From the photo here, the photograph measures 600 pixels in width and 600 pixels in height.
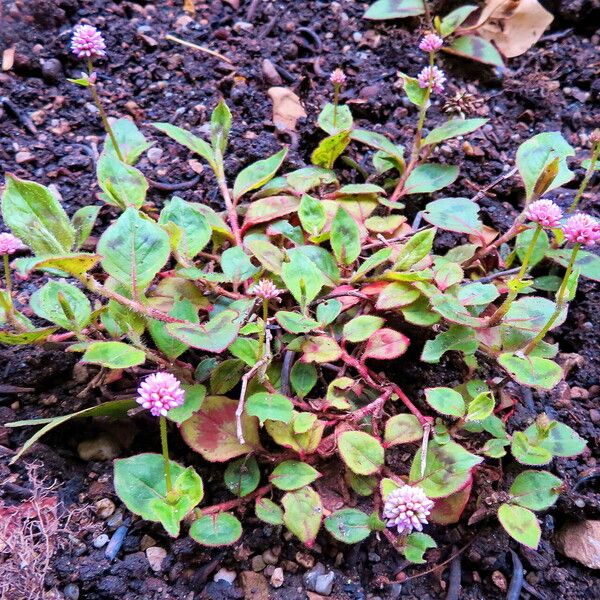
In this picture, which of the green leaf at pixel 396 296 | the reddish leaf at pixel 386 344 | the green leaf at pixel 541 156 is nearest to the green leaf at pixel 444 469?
the reddish leaf at pixel 386 344

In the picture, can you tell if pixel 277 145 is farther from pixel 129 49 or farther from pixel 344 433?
pixel 344 433

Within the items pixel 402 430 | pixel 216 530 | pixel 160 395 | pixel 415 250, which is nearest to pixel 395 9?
pixel 415 250

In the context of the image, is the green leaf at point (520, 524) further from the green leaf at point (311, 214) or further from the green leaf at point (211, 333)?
the green leaf at point (311, 214)

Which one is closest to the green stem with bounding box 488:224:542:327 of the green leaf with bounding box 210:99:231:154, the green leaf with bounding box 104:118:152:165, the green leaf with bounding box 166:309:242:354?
the green leaf with bounding box 166:309:242:354

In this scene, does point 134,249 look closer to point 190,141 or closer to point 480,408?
point 190,141

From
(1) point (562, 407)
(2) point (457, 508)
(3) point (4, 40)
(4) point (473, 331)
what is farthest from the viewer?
(3) point (4, 40)

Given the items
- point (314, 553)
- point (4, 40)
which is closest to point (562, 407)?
point (314, 553)
